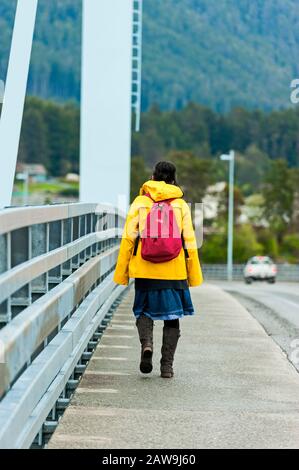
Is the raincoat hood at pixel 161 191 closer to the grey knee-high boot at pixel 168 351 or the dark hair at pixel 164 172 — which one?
the dark hair at pixel 164 172

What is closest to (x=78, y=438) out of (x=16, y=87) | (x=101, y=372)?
(x=101, y=372)

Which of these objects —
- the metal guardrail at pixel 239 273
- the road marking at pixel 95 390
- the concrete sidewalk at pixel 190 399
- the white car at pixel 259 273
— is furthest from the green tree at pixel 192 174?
the road marking at pixel 95 390

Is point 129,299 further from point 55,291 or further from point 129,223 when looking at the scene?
point 55,291

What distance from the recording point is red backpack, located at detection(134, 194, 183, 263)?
834 cm

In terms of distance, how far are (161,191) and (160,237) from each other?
327 mm

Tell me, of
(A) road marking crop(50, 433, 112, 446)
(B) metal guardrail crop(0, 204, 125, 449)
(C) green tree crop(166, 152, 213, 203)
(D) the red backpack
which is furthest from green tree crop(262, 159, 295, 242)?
(A) road marking crop(50, 433, 112, 446)

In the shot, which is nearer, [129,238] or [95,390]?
[95,390]

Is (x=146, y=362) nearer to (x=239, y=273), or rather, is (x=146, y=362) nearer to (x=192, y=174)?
(x=239, y=273)

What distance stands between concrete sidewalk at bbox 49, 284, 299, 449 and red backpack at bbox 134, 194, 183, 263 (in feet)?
2.85

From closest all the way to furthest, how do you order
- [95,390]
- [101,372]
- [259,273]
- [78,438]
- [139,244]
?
[78,438] < [95,390] < [139,244] < [101,372] < [259,273]

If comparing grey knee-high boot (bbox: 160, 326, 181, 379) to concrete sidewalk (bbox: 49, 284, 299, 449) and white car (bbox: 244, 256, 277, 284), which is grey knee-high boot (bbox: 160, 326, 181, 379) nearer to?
concrete sidewalk (bbox: 49, 284, 299, 449)

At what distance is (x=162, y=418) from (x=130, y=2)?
1125 centimetres

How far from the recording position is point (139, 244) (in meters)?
8.48

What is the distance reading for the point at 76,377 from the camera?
342 inches
